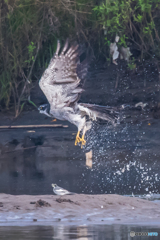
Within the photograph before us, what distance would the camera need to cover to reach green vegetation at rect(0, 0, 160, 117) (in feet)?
51.1

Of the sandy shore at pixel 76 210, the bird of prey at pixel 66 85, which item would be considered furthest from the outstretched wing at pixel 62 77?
the sandy shore at pixel 76 210

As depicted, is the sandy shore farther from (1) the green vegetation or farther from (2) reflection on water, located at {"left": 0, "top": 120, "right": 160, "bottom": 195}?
(1) the green vegetation

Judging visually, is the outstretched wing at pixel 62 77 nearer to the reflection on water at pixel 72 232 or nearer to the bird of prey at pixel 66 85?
the bird of prey at pixel 66 85

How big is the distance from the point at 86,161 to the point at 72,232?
670 cm

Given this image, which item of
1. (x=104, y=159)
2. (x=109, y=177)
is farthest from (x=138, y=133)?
(x=109, y=177)

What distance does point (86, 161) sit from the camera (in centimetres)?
1281

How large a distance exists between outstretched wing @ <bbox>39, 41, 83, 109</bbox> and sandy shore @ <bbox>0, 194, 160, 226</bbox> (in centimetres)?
262

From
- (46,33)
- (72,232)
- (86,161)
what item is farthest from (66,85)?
(46,33)

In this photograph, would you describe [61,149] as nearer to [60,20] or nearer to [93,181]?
[93,181]

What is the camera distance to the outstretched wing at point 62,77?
10.2 metres

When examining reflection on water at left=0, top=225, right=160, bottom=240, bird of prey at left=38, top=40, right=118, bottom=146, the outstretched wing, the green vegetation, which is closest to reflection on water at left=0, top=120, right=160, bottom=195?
bird of prey at left=38, top=40, right=118, bottom=146

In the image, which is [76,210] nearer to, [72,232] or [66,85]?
[72,232]

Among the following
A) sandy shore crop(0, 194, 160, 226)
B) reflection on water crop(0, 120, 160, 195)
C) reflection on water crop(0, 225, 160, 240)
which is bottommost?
reflection on water crop(0, 120, 160, 195)

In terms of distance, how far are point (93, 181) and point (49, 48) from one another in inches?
277
